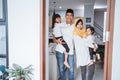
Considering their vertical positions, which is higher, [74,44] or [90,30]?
[90,30]

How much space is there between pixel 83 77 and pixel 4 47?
156cm

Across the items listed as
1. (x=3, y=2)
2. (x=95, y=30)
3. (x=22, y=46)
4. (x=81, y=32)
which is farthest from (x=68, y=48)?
(x=3, y=2)

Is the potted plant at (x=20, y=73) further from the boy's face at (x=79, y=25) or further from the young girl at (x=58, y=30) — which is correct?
the boy's face at (x=79, y=25)

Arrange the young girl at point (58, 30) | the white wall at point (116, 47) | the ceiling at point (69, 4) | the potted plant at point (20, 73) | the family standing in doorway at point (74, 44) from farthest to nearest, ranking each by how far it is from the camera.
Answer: the young girl at point (58, 30) < the family standing in doorway at point (74, 44) < the ceiling at point (69, 4) < the potted plant at point (20, 73) < the white wall at point (116, 47)

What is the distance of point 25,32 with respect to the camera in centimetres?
247

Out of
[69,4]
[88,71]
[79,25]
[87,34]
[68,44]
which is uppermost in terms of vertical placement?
[69,4]

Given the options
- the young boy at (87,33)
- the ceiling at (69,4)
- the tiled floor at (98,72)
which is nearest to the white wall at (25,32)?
the ceiling at (69,4)

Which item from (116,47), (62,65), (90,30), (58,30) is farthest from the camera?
(62,65)

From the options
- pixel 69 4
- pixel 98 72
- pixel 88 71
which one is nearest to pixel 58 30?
pixel 69 4

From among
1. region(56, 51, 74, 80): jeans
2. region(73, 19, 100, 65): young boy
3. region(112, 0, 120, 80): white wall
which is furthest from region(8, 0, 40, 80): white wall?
region(112, 0, 120, 80): white wall

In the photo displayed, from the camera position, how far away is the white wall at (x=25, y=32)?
2.42 meters

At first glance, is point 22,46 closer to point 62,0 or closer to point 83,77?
point 62,0

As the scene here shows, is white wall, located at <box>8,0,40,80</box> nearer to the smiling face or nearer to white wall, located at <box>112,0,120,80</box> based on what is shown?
the smiling face

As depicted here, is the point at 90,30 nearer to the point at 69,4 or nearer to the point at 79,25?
the point at 79,25
